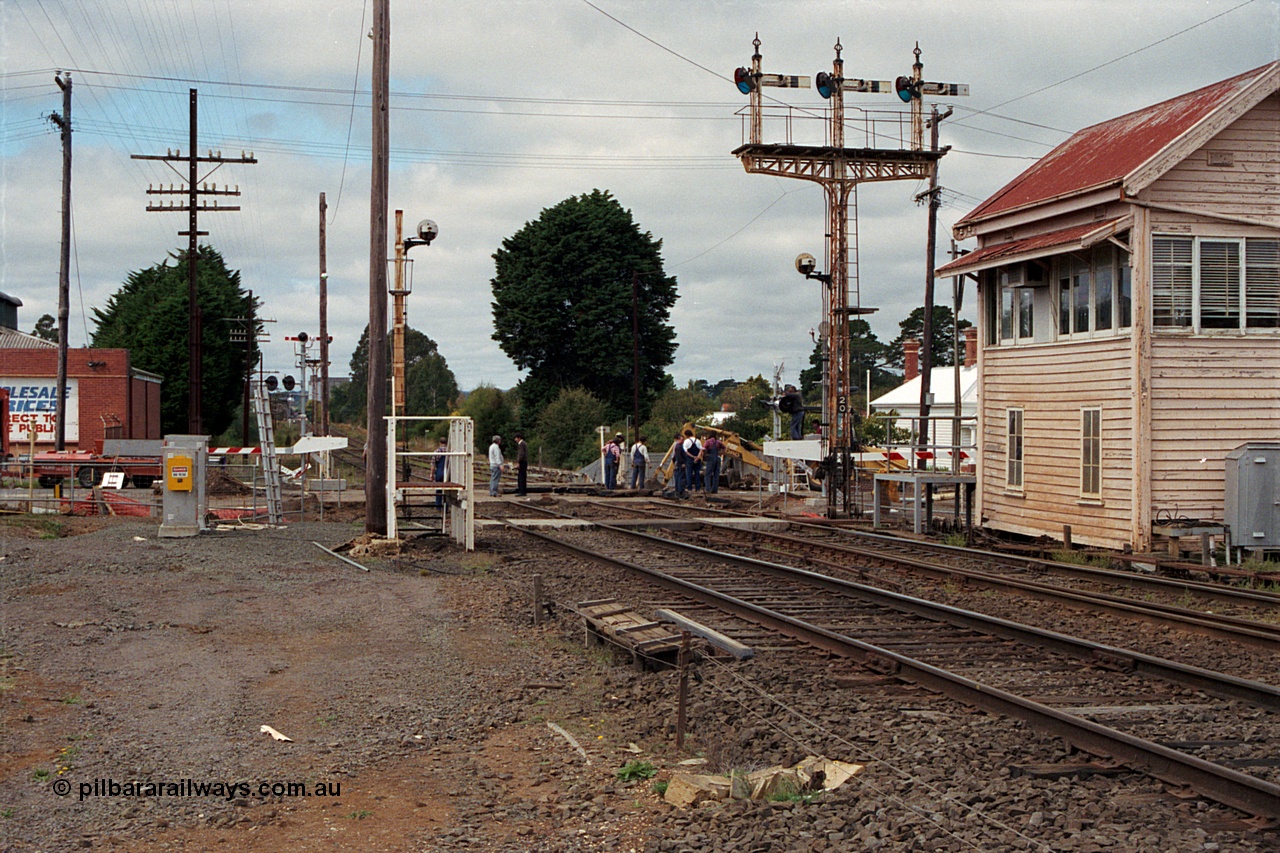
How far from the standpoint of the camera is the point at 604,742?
735cm

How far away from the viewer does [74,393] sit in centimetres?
4447

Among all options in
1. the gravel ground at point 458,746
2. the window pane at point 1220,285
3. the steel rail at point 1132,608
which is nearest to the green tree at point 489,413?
the window pane at point 1220,285

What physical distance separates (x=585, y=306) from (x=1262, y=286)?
45.9 metres

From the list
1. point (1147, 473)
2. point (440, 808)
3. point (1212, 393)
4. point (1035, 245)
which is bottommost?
point (440, 808)

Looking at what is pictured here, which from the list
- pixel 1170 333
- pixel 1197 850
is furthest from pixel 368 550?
pixel 1197 850

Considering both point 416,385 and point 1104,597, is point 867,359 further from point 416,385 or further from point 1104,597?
point 1104,597

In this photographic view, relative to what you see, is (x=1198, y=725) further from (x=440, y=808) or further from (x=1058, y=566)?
(x=1058, y=566)

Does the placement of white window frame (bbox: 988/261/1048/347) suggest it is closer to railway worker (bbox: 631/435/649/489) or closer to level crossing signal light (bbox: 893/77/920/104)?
level crossing signal light (bbox: 893/77/920/104)

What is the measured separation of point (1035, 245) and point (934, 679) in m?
12.3

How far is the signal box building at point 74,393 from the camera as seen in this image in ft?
142

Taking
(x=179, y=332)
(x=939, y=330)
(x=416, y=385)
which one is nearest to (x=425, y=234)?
(x=179, y=332)

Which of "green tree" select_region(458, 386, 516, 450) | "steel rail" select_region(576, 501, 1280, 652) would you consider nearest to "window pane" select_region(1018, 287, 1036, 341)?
"steel rail" select_region(576, 501, 1280, 652)

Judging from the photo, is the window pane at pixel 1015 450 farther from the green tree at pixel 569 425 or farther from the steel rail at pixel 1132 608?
the green tree at pixel 569 425

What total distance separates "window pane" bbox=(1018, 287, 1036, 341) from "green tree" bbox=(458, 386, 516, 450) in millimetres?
45289
